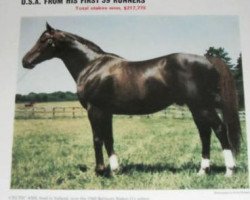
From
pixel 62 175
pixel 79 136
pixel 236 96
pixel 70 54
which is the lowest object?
pixel 62 175

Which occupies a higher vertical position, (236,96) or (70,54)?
(70,54)

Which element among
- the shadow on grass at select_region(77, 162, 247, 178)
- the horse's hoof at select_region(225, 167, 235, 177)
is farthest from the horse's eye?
the horse's hoof at select_region(225, 167, 235, 177)

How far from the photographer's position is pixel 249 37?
119 centimetres

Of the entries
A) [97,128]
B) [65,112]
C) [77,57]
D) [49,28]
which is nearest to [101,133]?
[97,128]

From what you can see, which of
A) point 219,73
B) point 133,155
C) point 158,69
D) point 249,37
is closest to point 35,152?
point 133,155

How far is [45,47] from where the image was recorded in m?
1.19

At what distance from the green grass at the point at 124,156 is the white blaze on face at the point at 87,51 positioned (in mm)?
215

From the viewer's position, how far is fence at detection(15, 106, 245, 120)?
43.5 inches

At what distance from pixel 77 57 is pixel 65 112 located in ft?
0.65

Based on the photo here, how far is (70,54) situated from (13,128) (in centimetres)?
31

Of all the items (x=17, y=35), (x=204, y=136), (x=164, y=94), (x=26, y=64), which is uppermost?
(x=17, y=35)

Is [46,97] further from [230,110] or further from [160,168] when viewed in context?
[230,110]

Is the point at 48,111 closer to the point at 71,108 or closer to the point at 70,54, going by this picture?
the point at 71,108

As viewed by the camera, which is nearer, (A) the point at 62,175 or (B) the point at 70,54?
(A) the point at 62,175
